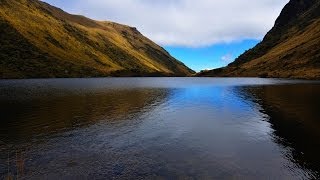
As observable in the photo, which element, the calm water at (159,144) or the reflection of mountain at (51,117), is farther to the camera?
the reflection of mountain at (51,117)

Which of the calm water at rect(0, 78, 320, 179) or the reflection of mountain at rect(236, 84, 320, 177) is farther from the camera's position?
the reflection of mountain at rect(236, 84, 320, 177)

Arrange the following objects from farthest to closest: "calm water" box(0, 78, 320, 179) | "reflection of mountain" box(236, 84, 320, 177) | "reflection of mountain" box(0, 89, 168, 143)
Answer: "reflection of mountain" box(0, 89, 168, 143), "reflection of mountain" box(236, 84, 320, 177), "calm water" box(0, 78, 320, 179)

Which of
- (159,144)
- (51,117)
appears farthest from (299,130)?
(51,117)

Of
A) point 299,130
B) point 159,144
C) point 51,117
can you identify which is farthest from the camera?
point 51,117

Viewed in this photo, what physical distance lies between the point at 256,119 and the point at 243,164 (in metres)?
25.0

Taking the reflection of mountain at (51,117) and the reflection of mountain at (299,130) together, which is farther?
the reflection of mountain at (51,117)

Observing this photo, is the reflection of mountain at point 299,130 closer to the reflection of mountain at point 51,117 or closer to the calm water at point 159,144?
the calm water at point 159,144

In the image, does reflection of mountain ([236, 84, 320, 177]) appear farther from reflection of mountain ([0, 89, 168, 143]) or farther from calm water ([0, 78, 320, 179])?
reflection of mountain ([0, 89, 168, 143])

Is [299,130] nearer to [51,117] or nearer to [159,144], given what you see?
[159,144]

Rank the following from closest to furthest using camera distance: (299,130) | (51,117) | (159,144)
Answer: (159,144) < (299,130) < (51,117)

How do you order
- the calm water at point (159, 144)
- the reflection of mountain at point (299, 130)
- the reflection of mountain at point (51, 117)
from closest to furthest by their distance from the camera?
the calm water at point (159, 144) < the reflection of mountain at point (299, 130) < the reflection of mountain at point (51, 117)

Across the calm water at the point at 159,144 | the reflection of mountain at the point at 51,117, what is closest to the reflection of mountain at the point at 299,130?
the calm water at the point at 159,144

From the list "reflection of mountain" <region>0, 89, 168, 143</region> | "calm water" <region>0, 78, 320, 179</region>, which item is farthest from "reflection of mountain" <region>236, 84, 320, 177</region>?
"reflection of mountain" <region>0, 89, 168, 143</region>

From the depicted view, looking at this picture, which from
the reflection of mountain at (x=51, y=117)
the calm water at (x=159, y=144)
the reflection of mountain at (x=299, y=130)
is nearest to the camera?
the calm water at (x=159, y=144)
